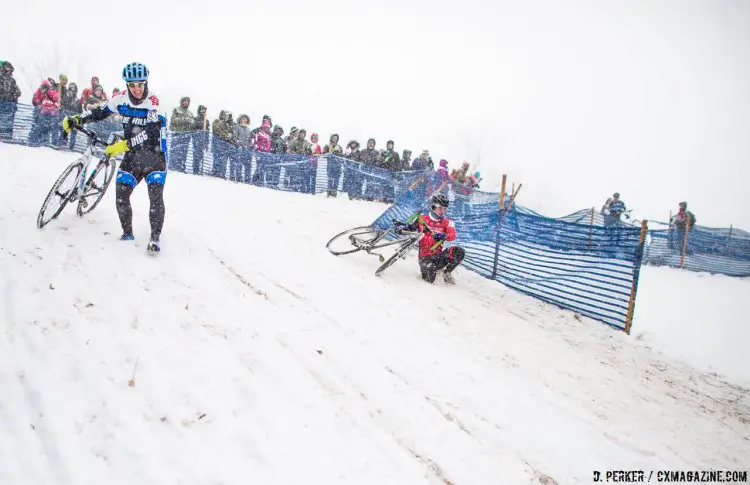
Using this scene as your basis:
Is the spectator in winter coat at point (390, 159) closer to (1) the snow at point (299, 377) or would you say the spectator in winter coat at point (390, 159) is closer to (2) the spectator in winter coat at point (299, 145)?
(2) the spectator in winter coat at point (299, 145)

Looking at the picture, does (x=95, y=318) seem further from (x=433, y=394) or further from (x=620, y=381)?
(x=620, y=381)

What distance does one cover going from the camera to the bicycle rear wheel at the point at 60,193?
4836mm

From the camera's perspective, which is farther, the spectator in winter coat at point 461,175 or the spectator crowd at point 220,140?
the spectator in winter coat at point 461,175

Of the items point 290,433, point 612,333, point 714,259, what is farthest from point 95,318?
point 714,259

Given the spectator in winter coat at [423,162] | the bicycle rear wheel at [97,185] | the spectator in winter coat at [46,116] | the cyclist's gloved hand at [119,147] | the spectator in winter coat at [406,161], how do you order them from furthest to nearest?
the spectator in winter coat at [406,161]
the spectator in winter coat at [423,162]
the spectator in winter coat at [46,116]
the bicycle rear wheel at [97,185]
the cyclist's gloved hand at [119,147]

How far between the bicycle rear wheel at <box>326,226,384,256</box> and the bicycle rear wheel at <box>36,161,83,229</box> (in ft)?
13.1

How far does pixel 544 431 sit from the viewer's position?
3104mm

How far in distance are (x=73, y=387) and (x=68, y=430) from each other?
37 cm

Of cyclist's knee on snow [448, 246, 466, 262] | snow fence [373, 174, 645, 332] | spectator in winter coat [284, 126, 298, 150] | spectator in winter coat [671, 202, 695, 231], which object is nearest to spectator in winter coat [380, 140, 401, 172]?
spectator in winter coat [284, 126, 298, 150]

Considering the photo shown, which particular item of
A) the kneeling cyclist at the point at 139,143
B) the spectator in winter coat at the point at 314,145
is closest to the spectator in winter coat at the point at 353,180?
the spectator in winter coat at the point at 314,145

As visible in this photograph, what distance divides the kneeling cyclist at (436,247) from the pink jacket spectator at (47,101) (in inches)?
549

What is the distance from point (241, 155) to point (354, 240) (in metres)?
9.15

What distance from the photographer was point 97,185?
543 centimetres

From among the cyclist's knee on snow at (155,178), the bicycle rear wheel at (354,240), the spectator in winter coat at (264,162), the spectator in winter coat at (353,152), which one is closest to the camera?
the cyclist's knee on snow at (155,178)
